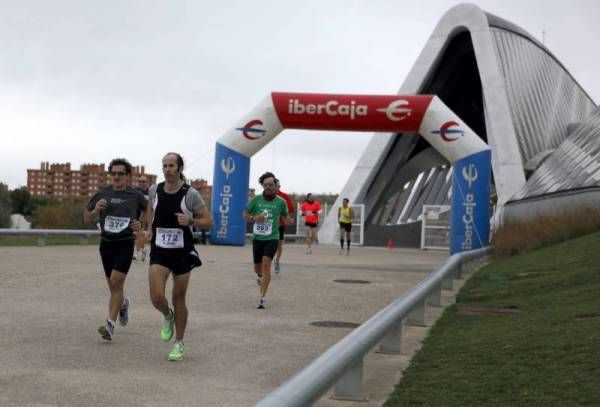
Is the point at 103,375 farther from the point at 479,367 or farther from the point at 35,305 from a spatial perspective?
the point at 35,305

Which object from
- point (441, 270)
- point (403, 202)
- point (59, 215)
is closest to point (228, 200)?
point (441, 270)

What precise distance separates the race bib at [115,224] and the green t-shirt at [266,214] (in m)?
3.64

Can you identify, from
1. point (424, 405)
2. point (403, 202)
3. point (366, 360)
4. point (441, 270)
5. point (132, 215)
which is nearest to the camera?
point (424, 405)

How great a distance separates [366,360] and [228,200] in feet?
75.8

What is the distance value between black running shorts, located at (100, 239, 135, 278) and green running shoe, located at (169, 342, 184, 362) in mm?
1618

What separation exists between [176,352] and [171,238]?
107 centimetres

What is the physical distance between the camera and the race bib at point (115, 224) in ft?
31.7

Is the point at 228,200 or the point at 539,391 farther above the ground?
the point at 228,200

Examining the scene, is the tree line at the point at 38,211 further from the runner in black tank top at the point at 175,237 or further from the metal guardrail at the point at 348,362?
the metal guardrail at the point at 348,362

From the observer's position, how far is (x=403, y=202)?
58.5 meters

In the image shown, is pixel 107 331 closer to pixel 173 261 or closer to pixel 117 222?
pixel 173 261

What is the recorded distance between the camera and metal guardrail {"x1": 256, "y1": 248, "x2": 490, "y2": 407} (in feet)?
14.6

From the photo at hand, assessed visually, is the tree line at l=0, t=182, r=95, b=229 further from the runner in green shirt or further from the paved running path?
the runner in green shirt

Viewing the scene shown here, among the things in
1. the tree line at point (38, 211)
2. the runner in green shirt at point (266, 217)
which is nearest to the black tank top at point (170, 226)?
the runner in green shirt at point (266, 217)
